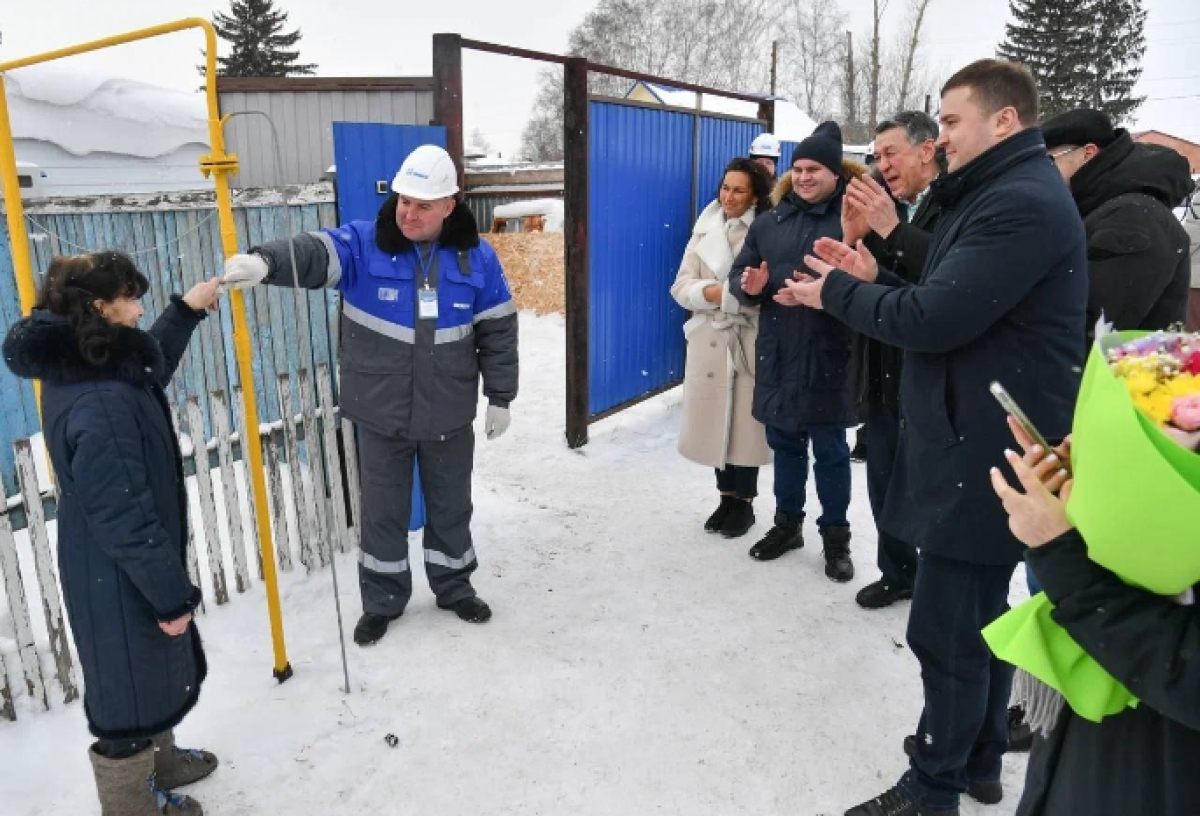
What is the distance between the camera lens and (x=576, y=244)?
5453mm

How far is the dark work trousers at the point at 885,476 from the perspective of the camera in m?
3.49

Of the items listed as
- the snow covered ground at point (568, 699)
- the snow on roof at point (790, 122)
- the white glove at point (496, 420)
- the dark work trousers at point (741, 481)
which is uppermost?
the snow on roof at point (790, 122)

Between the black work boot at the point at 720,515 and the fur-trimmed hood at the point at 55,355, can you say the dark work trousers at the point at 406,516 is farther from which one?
the black work boot at the point at 720,515

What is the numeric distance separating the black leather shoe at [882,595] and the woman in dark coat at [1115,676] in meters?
2.36

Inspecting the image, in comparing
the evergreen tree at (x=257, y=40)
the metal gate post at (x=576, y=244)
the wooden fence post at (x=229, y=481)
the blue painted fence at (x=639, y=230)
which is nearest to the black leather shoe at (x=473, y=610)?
the wooden fence post at (x=229, y=481)

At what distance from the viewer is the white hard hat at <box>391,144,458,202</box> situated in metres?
3.20

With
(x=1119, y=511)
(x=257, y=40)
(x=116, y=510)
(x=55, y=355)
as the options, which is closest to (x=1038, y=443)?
(x=1119, y=511)

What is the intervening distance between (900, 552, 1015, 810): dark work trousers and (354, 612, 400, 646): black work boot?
2086 mm

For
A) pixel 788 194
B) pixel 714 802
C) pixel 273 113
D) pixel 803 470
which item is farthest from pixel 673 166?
pixel 714 802

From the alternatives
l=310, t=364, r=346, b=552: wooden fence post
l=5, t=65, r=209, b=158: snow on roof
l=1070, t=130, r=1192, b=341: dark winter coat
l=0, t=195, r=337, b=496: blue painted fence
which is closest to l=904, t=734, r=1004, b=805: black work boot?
l=1070, t=130, r=1192, b=341: dark winter coat

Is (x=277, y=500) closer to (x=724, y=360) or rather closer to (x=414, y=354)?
(x=414, y=354)

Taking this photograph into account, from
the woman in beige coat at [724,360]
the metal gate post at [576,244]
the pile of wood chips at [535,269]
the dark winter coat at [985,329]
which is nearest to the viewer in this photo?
the dark winter coat at [985,329]

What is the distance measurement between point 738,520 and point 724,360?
0.88 metres

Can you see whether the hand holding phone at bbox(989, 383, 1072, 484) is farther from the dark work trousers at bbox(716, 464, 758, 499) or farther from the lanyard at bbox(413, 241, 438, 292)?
the dark work trousers at bbox(716, 464, 758, 499)
